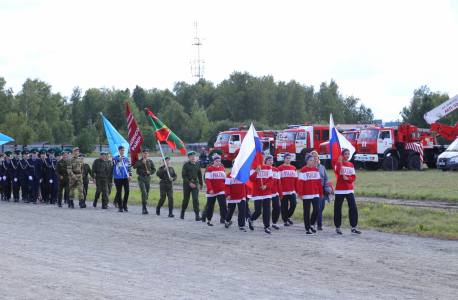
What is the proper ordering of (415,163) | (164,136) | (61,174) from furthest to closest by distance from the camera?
1. (415,163)
2. (61,174)
3. (164,136)

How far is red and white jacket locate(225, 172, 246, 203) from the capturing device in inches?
453

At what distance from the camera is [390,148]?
100 feet

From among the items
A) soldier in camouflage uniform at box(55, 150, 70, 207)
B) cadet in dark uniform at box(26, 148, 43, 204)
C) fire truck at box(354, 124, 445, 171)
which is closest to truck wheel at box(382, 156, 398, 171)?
fire truck at box(354, 124, 445, 171)

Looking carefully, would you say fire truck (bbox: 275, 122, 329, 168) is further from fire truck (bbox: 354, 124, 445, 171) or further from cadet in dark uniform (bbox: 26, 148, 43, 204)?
cadet in dark uniform (bbox: 26, 148, 43, 204)

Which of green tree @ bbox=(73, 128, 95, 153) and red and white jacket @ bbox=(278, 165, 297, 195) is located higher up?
green tree @ bbox=(73, 128, 95, 153)

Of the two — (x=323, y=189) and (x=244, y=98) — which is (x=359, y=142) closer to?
(x=323, y=189)

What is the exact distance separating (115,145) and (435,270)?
12290 millimetres

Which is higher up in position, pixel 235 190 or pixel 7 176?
pixel 7 176

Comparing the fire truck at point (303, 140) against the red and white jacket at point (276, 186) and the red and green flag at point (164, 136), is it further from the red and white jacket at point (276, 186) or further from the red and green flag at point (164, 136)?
the red and white jacket at point (276, 186)

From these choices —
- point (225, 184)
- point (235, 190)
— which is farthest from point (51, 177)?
point (235, 190)

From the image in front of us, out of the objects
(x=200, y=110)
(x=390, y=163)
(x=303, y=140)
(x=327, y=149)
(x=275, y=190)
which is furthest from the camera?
(x=200, y=110)

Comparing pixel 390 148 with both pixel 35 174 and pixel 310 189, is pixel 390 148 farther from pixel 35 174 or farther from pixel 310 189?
pixel 310 189

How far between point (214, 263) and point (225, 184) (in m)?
4.00

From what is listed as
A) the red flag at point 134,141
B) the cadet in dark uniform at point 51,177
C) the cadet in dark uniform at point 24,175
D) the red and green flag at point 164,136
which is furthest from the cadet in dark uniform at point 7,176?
the red and green flag at point 164,136
